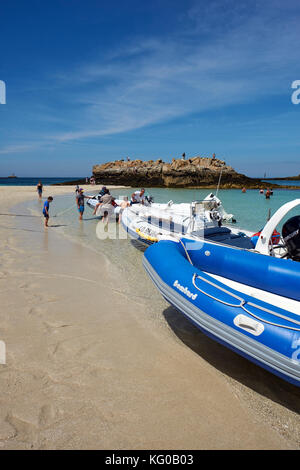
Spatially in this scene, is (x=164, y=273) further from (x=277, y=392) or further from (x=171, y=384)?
(x=277, y=392)

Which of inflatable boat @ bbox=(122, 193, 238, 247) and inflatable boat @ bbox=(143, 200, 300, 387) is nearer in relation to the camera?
inflatable boat @ bbox=(143, 200, 300, 387)

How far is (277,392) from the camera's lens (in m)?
2.61

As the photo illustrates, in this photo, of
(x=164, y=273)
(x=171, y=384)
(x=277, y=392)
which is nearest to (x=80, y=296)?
(x=164, y=273)

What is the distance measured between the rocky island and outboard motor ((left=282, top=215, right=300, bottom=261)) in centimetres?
4420

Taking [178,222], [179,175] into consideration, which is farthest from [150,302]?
[179,175]

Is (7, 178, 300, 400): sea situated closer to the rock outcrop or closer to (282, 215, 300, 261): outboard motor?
(282, 215, 300, 261): outboard motor

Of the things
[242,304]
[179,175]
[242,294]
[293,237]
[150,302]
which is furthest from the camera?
[179,175]

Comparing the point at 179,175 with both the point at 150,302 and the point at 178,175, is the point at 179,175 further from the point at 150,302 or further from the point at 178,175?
the point at 150,302

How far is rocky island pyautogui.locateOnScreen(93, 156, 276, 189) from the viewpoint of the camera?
166ft

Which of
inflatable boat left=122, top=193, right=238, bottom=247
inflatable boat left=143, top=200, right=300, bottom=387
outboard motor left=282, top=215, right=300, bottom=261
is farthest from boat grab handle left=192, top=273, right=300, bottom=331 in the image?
inflatable boat left=122, top=193, right=238, bottom=247

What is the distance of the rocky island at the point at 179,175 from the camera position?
5050 centimetres

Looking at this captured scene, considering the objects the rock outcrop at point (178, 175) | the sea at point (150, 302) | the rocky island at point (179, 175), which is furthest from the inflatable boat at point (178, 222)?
the rock outcrop at point (178, 175)

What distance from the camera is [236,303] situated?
256 cm

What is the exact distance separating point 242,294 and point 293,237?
67.7 inches
